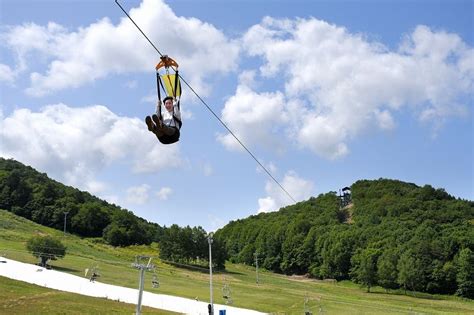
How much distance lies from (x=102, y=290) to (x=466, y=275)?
261ft

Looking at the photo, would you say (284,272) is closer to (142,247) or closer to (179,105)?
(142,247)

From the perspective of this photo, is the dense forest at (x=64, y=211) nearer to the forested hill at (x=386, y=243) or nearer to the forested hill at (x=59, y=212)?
the forested hill at (x=59, y=212)

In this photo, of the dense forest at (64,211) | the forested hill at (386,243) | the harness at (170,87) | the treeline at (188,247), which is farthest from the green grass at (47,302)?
the dense forest at (64,211)

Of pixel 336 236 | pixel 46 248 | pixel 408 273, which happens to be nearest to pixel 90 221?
pixel 336 236

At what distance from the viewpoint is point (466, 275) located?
10275cm

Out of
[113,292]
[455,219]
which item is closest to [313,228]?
[455,219]

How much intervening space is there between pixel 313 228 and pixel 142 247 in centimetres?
6069

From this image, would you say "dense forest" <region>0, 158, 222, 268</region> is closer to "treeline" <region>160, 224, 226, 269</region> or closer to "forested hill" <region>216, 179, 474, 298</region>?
"treeline" <region>160, 224, 226, 269</region>

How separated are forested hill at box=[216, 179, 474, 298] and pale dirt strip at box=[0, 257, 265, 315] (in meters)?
67.5

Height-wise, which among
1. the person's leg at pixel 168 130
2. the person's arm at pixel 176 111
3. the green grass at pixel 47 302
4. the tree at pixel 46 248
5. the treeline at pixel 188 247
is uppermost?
the treeline at pixel 188 247

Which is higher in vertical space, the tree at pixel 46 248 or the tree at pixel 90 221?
the tree at pixel 90 221

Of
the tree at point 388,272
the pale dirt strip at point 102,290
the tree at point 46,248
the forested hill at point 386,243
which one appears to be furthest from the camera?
the tree at point 388,272

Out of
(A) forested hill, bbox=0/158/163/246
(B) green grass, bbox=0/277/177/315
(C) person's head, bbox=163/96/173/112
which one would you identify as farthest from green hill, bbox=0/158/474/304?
(C) person's head, bbox=163/96/173/112

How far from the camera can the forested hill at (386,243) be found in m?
108
